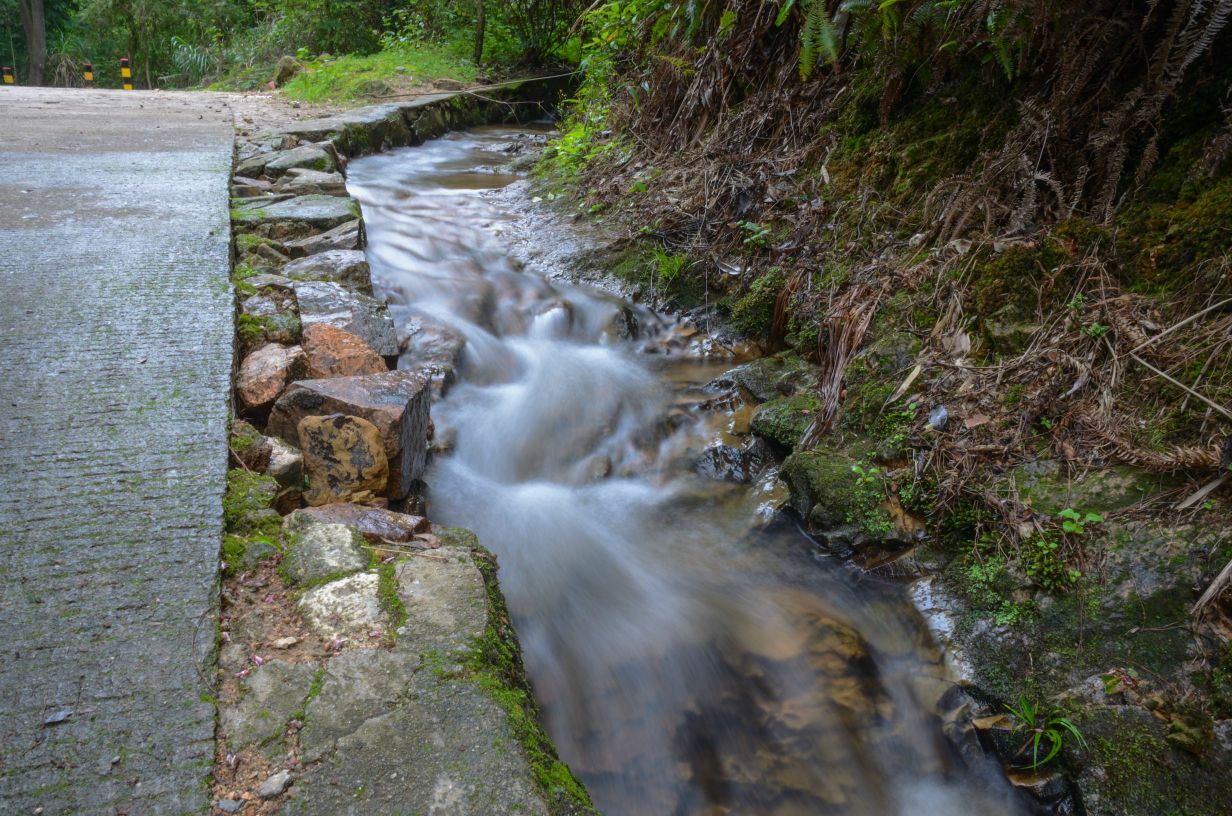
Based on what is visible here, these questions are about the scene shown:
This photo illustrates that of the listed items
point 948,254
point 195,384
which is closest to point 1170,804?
point 948,254

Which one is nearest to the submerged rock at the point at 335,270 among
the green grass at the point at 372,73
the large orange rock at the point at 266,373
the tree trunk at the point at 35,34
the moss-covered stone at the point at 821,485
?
the large orange rock at the point at 266,373

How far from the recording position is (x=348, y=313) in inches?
168

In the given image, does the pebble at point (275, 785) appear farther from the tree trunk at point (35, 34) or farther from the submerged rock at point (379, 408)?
the tree trunk at point (35, 34)

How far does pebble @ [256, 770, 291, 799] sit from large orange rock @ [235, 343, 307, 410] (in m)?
1.88

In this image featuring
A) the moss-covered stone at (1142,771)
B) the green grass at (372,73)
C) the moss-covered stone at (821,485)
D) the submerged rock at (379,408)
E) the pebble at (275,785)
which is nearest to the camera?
the pebble at (275,785)

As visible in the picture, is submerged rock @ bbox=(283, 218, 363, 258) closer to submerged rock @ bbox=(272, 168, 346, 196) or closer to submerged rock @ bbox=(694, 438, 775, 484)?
submerged rock @ bbox=(272, 168, 346, 196)

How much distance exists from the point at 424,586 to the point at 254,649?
1.59 ft

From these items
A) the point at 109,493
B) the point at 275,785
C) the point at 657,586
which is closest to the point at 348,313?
the point at 109,493

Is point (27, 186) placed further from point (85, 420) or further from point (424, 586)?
point (424, 586)

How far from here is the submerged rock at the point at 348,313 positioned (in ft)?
13.6

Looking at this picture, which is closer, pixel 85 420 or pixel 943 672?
pixel 85 420

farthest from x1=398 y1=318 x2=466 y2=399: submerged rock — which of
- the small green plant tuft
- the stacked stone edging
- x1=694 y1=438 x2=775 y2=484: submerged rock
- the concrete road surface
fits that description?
the small green plant tuft

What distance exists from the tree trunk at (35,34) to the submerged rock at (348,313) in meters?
26.6

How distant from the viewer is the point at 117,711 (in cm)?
180
